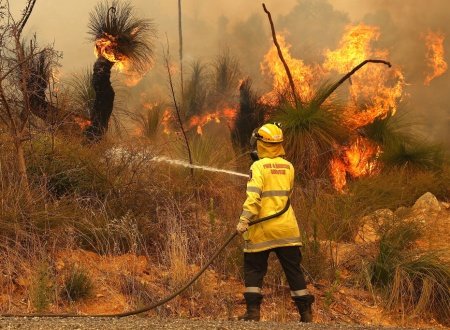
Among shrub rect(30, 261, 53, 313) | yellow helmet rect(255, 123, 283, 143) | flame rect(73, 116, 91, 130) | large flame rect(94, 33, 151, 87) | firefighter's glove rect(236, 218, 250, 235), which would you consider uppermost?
large flame rect(94, 33, 151, 87)

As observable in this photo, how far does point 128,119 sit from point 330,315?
7285mm

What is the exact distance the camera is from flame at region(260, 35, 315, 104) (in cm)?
1338

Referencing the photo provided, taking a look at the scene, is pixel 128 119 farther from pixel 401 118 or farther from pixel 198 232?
pixel 198 232

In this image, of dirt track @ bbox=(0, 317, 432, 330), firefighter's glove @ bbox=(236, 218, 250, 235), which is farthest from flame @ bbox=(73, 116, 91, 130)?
dirt track @ bbox=(0, 317, 432, 330)

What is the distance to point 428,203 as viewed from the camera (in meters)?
12.0

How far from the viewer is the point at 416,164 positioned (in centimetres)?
1358

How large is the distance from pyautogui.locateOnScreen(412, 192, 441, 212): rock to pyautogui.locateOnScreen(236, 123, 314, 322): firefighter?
6.42 m

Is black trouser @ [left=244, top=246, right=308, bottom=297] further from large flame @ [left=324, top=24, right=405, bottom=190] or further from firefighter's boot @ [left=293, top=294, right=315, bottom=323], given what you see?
large flame @ [left=324, top=24, right=405, bottom=190]

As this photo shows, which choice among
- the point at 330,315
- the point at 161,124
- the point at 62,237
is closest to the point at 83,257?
the point at 62,237

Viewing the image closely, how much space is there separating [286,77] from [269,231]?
8891 mm

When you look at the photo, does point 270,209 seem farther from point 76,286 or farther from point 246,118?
point 246,118

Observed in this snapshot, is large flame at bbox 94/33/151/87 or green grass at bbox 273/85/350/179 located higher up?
large flame at bbox 94/33/151/87

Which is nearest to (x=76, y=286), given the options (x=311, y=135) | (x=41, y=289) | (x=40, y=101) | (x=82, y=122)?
(x=41, y=289)

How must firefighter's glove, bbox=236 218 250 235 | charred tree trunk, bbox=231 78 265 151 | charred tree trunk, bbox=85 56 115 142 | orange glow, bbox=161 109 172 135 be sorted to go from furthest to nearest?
orange glow, bbox=161 109 172 135, charred tree trunk, bbox=231 78 265 151, charred tree trunk, bbox=85 56 115 142, firefighter's glove, bbox=236 218 250 235
